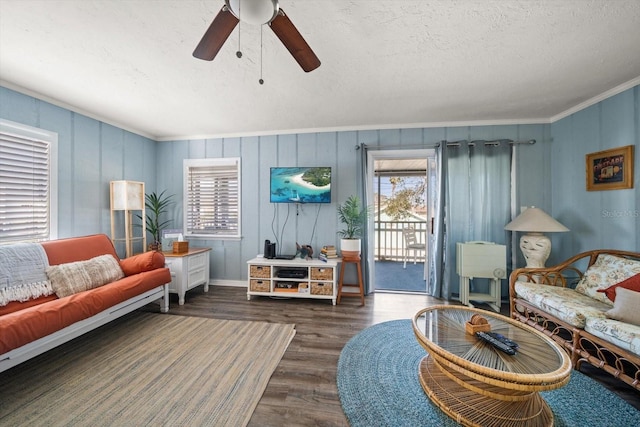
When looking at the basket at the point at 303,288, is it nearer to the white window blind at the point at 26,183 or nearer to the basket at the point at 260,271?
the basket at the point at 260,271

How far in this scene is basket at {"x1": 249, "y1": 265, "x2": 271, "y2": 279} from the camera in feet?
10.9

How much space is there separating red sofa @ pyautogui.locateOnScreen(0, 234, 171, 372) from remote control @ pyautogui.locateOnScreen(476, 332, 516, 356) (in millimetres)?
3040

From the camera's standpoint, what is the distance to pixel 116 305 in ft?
7.56

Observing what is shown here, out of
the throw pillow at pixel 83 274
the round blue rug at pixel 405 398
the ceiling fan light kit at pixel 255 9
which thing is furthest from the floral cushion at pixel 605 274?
the throw pillow at pixel 83 274

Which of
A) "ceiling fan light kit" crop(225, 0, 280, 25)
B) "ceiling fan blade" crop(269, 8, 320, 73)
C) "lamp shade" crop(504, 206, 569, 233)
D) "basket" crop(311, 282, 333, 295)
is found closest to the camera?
"ceiling fan light kit" crop(225, 0, 280, 25)

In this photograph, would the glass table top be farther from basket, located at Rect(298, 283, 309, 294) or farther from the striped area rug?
basket, located at Rect(298, 283, 309, 294)

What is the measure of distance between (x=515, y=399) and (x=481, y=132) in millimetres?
3195

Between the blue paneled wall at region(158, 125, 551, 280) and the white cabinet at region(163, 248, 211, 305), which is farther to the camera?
the blue paneled wall at region(158, 125, 551, 280)

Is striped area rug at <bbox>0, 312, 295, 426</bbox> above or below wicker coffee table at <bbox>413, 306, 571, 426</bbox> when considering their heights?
below

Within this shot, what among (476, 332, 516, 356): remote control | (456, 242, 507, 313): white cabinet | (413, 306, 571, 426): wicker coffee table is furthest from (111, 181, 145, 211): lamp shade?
(456, 242, 507, 313): white cabinet

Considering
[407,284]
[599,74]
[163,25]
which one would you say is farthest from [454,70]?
[407,284]

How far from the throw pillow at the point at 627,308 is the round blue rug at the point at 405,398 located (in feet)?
1.65

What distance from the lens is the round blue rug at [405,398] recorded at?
1.41 meters

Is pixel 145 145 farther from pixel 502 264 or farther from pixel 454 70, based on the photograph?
pixel 502 264
